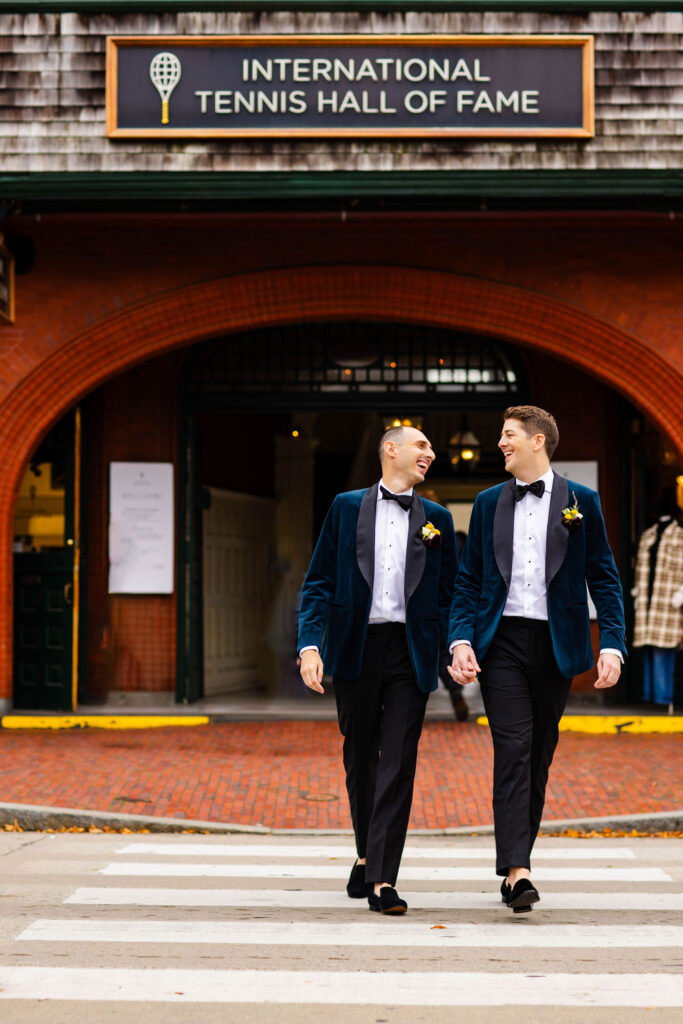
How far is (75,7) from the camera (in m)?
11.9

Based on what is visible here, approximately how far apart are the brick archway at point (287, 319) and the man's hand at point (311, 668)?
7562 millimetres

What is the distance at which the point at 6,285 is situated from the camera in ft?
40.4

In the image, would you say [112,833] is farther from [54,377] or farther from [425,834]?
[54,377]

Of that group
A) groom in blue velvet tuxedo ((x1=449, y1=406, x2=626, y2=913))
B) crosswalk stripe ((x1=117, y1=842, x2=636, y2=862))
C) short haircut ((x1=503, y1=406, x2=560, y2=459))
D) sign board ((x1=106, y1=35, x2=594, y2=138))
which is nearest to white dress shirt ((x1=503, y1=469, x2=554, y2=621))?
groom in blue velvet tuxedo ((x1=449, y1=406, x2=626, y2=913))

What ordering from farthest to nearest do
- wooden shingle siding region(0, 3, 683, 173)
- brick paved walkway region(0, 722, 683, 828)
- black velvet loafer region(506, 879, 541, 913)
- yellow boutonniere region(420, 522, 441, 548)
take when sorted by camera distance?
wooden shingle siding region(0, 3, 683, 173) < brick paved walkway region(0, 722, 683, 828) < yellow boutonniere region(420, 522, 441, 548) < black velvet loafer region(506, 879, 541, 913)

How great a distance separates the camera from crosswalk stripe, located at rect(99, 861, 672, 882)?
6.62m

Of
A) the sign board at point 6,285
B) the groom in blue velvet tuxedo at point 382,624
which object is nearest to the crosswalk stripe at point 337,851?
the groom in blue velvet tuxedo at point 382,624

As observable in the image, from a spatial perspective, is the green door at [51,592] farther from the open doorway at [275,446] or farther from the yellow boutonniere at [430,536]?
the yellow boutonniere at [430,536]

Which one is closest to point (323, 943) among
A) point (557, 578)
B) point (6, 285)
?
point (557, 578)

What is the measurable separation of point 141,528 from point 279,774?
443 cm

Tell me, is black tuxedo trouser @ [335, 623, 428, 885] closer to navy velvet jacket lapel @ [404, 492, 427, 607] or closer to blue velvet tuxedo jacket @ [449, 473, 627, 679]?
navy velvet jacket lapel @ [404, 492, 427, 607]

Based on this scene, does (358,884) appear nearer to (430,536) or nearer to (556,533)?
(430,536)

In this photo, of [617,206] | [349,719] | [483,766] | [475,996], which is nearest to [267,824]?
[483,766]

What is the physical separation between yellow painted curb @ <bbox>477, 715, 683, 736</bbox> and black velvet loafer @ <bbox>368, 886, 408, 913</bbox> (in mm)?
7137
